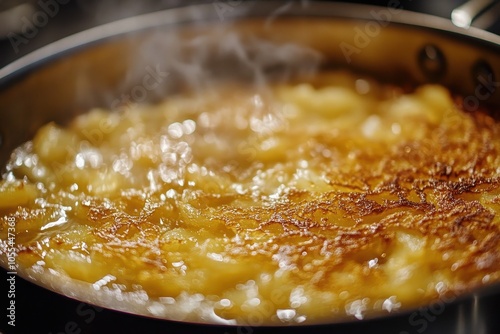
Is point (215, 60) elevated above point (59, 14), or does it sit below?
below

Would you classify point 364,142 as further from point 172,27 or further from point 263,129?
point 172,27

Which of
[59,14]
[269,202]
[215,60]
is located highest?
[59,14]

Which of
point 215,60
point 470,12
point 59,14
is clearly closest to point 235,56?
point 215,60

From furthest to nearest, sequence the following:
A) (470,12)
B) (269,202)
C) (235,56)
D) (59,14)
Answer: (59,14) → (235,56) → (470,12) → (269,202)

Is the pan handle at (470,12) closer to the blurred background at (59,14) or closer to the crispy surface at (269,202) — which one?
the crispy surface at (269,202)

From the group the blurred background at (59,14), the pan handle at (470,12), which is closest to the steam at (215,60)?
the pan handle at (470,12)

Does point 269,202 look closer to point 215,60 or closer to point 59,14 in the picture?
point 215,60

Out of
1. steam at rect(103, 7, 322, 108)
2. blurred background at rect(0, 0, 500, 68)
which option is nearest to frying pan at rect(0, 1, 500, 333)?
steam at rect(103, 7, 322, 108)
